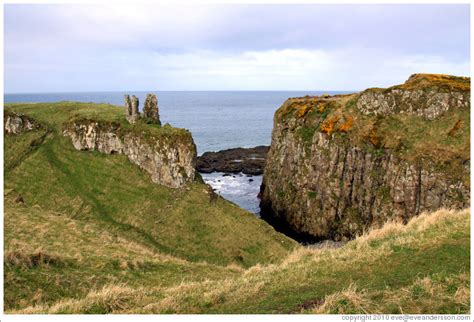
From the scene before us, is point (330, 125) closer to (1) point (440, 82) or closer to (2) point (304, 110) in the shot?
(2) point (304, 110)

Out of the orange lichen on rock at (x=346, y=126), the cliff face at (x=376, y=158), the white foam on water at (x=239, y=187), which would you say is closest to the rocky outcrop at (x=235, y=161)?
the white foam on water at (x=239, y=187)

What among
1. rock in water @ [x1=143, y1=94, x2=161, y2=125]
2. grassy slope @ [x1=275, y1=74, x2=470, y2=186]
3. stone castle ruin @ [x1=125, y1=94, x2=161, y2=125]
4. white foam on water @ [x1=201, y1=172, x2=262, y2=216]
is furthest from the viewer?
white foam on water @ [x1=201, y1=172, x2=262, y2=216]

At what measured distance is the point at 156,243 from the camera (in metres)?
52.1

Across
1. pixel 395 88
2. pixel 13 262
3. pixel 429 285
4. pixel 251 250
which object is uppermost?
pixel 395 88

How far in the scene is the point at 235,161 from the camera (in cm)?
11775

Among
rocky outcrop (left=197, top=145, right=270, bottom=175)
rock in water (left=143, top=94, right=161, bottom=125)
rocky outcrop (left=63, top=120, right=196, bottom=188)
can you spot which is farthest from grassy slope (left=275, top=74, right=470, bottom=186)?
rocky outcrop (left=197, top=145, right=270, bottom=175)

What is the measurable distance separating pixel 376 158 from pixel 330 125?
32.1 ft

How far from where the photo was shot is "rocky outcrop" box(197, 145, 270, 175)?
110 m

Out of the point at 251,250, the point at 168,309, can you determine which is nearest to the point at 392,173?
the point at 251,250

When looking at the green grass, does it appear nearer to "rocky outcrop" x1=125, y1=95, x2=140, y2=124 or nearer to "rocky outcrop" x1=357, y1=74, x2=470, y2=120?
"rocky outcrop" x1=125, y1=95, x2=140, y2=124

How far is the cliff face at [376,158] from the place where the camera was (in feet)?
186

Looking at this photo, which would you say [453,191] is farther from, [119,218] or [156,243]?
[119,218]

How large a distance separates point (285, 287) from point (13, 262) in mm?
15852

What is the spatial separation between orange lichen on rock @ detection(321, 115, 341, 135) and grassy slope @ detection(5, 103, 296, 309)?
68.1ft
